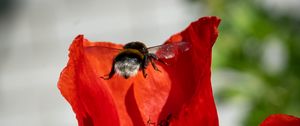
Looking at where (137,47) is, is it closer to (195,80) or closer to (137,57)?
(137,57)

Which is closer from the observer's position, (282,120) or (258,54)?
(282,120)

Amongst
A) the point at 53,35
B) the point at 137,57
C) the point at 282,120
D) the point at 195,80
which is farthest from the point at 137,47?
the point at 53,35

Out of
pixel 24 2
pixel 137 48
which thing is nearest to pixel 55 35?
pixel 24 2

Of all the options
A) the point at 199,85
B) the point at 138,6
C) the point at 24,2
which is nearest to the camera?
the point at 199,85

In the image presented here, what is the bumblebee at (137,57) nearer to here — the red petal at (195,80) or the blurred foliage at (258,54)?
the red petal at (195,80)

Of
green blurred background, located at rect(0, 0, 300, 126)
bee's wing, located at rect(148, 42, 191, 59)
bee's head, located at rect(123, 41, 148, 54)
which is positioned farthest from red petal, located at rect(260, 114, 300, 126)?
green blurred background, located at rect(0, 0, 300, 126)

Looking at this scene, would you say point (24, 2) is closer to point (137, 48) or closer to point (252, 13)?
point (252, 13)
